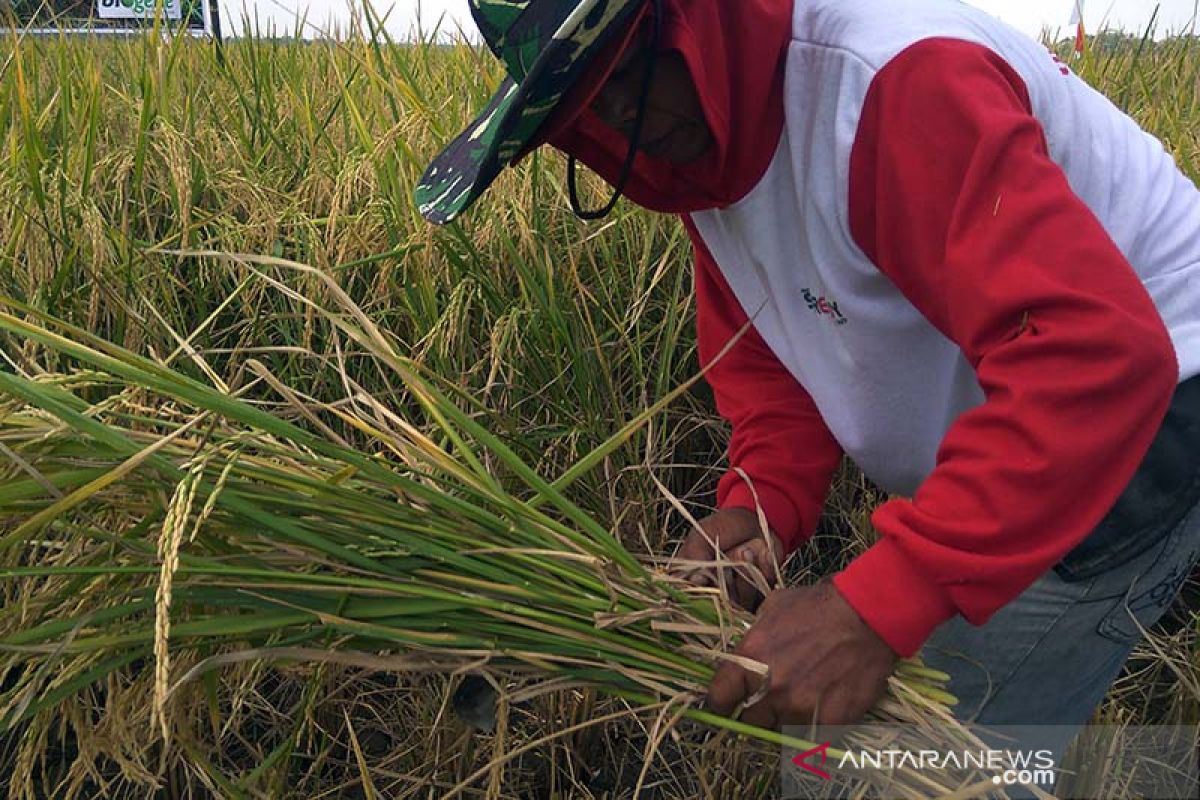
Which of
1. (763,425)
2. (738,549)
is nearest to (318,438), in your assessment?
(738,549)

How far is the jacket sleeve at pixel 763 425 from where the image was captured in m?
1.29

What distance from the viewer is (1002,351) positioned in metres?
0.81

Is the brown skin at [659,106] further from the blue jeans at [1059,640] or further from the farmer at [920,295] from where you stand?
the blue jeans at [1059,640]

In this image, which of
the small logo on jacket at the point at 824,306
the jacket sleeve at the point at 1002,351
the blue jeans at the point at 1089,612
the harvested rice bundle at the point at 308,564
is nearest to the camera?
the jacket sleeve at the point at 1002,351

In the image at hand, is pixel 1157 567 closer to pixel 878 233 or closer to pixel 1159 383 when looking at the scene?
pixel 1159 383

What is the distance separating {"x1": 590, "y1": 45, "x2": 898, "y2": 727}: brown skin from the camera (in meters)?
0.88

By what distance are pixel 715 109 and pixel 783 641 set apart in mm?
501

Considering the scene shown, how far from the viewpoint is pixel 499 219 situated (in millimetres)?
1583

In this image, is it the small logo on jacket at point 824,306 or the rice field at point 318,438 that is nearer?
the rice field at point 318,438

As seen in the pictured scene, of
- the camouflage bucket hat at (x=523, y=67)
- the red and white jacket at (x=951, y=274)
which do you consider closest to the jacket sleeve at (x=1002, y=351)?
the red and white jacket at (x=951, y=274)

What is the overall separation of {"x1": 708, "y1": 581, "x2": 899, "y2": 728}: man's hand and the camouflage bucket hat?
1.65 feet

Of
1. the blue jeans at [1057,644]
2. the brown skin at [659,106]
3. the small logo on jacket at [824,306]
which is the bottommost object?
the blue jeans at [1057,644]

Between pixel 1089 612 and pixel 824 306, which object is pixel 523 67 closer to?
pixel 824 306

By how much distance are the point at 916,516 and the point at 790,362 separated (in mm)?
448
